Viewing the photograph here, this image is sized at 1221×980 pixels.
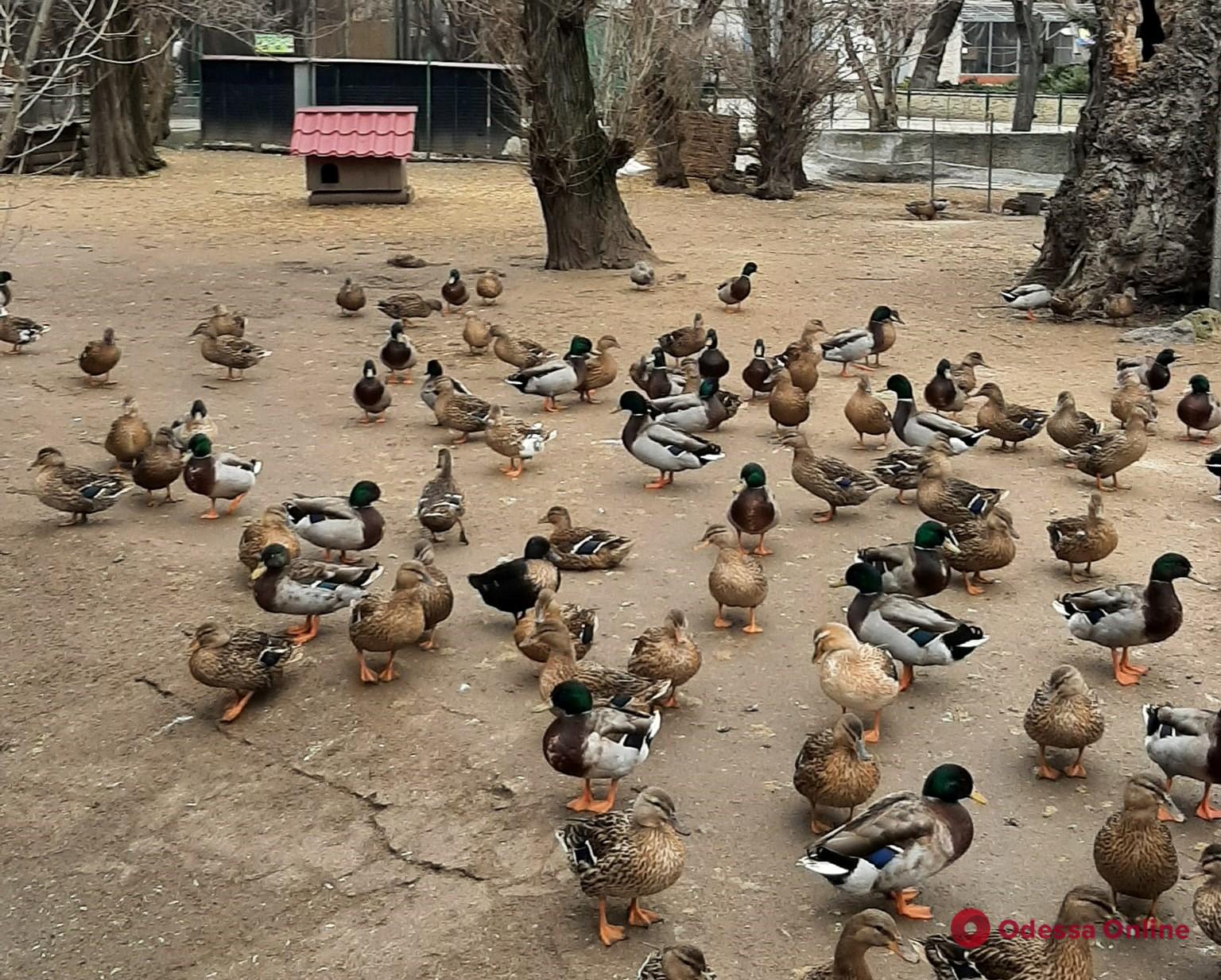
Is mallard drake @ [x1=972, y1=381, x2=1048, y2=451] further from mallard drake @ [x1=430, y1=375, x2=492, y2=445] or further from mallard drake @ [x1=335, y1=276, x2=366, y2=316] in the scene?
mallard drake @ [x1=335, y1=276, x2=366, y2=316]

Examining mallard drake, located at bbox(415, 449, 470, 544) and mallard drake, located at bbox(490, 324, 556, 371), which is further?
mallard drake, located at bbox(490, 324, 556, 371)

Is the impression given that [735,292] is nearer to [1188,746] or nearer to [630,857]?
[1188,746]

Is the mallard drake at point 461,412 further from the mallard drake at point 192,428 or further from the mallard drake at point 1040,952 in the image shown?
the mallard drake at point 1040,952

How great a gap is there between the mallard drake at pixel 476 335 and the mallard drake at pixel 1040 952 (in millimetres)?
9724

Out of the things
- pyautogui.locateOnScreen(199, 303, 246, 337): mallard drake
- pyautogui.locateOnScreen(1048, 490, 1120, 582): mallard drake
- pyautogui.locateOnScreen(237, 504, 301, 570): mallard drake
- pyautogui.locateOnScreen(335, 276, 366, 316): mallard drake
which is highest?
pyautogui.locateOnScreen(335, 276, 366, 316): mallard drake

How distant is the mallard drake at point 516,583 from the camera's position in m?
7.48

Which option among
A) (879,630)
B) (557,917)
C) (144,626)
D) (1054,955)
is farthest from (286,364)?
(1054,955)

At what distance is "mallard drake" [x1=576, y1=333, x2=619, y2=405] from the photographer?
12.3m

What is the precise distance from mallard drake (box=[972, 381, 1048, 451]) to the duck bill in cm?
642

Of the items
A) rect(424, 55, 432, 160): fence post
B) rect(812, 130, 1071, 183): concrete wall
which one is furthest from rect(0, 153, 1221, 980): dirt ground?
rect(424, 55, 432, 160): fence post

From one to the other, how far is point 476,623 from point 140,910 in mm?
2578

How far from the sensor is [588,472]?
34.1 feet

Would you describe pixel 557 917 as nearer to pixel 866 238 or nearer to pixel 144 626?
pixel 144 626

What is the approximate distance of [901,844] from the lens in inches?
202
